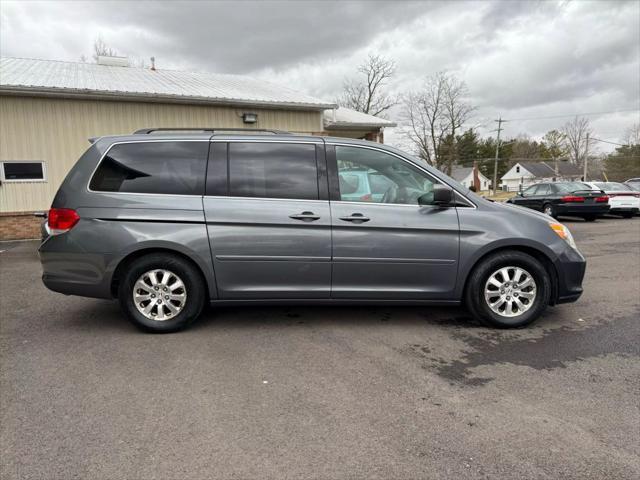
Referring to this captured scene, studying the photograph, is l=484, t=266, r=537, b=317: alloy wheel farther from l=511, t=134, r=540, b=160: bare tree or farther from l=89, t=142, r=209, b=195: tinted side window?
l=511, t=134, r=540, b=160: bare tree

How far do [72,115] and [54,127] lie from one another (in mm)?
514

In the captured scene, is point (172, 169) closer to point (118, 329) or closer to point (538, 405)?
point (118, 329)

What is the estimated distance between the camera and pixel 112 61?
617 inches

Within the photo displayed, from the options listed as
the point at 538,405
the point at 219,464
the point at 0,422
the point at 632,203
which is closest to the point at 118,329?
the point at 0,422

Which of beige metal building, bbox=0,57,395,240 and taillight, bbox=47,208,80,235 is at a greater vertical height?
beige metal building, bbox=0,57,395,240

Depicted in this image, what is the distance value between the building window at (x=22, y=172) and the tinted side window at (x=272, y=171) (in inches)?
357

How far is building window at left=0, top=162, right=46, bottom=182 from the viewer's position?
1054cm

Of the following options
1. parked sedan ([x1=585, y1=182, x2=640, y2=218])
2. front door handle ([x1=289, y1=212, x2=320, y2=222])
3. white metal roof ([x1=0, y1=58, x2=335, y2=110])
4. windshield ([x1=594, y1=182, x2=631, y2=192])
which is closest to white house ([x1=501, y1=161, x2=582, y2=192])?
windshield ([x1=594, y1=182, x2=631, y2=192])

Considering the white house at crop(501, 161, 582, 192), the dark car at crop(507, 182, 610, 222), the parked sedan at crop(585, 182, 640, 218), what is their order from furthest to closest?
the white house at crop(501, 161, 582, 192) → the parked sedan at crop(585, 182, 640, 218) → the dark car at crop(507, 182, 610, 222)

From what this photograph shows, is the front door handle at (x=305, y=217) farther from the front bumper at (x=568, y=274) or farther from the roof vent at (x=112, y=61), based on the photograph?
the roof vent at (x=112, y=61)

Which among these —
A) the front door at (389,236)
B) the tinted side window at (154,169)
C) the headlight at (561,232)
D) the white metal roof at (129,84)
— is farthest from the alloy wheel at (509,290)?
A: the white metal roof at (129,84)

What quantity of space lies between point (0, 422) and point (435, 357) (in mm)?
3046

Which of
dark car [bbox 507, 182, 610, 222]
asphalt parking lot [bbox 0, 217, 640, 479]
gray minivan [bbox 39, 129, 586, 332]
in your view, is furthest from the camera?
dark car [bbox 507, 182, 610, 222]

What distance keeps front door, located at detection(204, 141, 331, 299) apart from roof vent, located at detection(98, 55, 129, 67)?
14.3m
